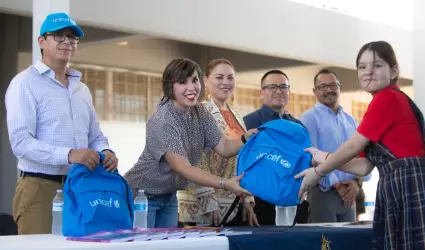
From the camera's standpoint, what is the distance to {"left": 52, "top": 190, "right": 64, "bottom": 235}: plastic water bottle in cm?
304

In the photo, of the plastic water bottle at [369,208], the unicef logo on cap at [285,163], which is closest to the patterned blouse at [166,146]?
the unicef logo on cap at [285,163]

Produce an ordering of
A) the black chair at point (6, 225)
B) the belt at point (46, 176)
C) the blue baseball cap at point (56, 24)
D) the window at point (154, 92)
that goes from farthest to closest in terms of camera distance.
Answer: the window at point (154, 92) < the black chair at point (6, 225) < the blue baseball cap at point (56, 24) < the belt at point (46, 176)

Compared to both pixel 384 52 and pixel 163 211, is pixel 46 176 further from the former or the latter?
pixel 384 52

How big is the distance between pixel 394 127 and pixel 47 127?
5.10 ft

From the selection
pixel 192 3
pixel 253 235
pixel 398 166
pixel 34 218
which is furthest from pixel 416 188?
pixel 192 3

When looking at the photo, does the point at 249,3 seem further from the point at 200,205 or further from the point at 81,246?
the point at 81,246

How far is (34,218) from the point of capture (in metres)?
3.24

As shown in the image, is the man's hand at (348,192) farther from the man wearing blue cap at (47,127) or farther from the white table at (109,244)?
the white table at (109,244)

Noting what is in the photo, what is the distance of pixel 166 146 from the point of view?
338 cm

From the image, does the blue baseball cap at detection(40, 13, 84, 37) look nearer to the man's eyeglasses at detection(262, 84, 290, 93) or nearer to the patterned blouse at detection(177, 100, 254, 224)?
the patterned blouse at detection(177, 100, 254, 224)

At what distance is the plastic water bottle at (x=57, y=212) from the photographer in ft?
9.96

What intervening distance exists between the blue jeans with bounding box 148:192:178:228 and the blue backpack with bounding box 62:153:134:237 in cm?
45

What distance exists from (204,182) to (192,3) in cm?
363

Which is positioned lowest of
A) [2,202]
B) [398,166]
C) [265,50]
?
[2,202]
